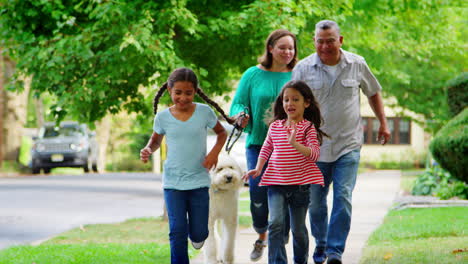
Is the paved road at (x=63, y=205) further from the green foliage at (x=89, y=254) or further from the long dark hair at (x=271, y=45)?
the long dark hair at (x=271, y=45)

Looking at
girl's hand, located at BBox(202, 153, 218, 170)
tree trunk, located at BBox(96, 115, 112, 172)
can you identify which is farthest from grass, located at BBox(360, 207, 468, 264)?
tree trunk, located at BBox(96, 115, 112, 172)

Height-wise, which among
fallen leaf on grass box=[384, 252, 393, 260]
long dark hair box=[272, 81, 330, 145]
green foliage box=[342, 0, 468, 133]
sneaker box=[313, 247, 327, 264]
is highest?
green foliage box=[342, 0, 468, 133]

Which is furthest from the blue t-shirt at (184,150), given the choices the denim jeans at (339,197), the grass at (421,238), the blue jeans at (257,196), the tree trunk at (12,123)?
the tree trunk at (12,123)

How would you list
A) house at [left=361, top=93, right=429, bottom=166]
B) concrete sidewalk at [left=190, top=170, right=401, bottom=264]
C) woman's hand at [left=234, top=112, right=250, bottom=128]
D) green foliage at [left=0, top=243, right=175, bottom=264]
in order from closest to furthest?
woman's hand at [left=234, top=112, right=250, bottom=128], green foliage at [left=0, top=243, right=175, bottom=264], concrete sidewalk at [left=190, top=170, right=401, bottom=264], house at [left=361, top=93, right=429, bottom=166]

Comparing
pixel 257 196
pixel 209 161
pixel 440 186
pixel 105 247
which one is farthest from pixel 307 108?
pixel 440 186

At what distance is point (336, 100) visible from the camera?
20.6 ft

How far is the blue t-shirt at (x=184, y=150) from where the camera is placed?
5.58m

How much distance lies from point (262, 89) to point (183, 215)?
1.55 metres

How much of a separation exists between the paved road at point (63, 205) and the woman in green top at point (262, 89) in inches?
164

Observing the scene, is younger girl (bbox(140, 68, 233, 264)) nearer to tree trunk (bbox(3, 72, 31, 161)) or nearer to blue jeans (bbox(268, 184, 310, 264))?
blue jeans (bbox(268, 184, 310, 264))

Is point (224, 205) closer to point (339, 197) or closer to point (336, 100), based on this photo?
point (339, 197)

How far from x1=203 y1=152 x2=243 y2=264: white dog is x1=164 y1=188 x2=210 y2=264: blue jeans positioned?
0.81 metres

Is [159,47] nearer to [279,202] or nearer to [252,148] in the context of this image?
[252,148]

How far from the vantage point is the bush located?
368 inches
